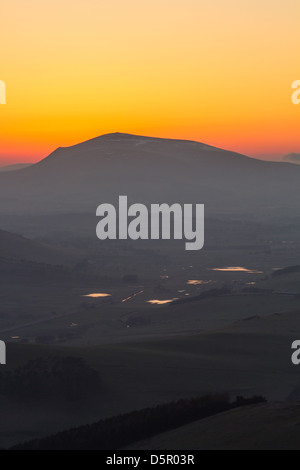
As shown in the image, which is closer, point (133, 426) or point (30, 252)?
point (133, 426)

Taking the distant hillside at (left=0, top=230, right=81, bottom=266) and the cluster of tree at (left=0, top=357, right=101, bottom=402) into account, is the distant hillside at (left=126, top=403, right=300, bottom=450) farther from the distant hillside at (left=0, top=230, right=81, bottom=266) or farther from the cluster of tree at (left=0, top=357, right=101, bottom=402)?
the distant hillside at (left=0, top=230, right=81, bottom=266)

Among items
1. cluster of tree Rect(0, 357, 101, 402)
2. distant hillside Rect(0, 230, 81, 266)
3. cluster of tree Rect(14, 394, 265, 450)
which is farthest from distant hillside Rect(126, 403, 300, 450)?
distant hillside Rect(0, 230, 81, 266)

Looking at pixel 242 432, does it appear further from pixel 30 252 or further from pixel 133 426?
pixel 30 252

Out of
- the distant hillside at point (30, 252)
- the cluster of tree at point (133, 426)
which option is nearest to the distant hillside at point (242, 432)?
the cluster of tree at point (133, 426)

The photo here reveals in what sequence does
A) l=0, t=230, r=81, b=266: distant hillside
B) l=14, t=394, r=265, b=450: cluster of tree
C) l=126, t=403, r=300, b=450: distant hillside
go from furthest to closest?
l=0, t=230, r=81, b=266: distant hillside → l=14, t=394, r=265, b=450: cluster of tree → l=126, t=403, r=300, b=450: distant hillside

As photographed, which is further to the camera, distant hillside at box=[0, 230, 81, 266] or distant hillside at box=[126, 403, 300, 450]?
distant hillside at box=[0, 230, 81, 266]

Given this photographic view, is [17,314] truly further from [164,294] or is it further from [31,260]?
[31,260]

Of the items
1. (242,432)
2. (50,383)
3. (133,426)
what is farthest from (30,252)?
(242,432)

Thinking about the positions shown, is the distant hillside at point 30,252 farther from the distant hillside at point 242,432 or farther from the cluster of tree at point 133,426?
the distant hillside at point 242,432
